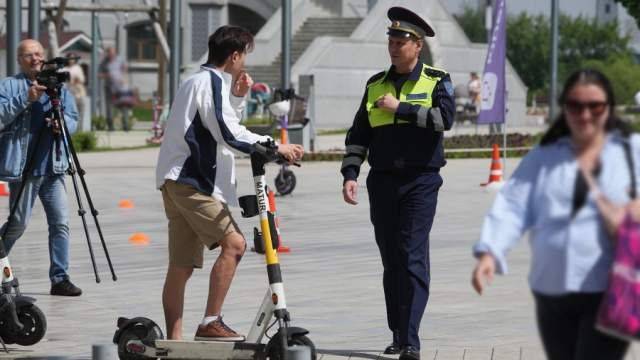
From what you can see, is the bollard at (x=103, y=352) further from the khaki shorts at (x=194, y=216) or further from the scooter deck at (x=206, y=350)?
the khaki shorts at (x=194, y=216)

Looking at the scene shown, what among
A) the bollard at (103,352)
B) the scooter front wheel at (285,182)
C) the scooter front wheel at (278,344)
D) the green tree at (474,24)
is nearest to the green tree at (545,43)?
the green tree at (474,24)

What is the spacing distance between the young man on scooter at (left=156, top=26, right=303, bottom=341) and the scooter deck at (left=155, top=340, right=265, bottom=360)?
16.6 inches

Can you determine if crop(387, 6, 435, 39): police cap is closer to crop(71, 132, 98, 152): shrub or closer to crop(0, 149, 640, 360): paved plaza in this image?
crop(0, 149, 640, 360): paved plaza

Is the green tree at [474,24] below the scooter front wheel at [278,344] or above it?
above

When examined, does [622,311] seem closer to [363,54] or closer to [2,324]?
[2,324]

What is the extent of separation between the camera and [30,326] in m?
9.03

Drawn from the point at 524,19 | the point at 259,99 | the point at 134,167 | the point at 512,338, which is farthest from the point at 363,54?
the point at 512,338

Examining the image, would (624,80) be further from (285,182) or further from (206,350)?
(206,350)

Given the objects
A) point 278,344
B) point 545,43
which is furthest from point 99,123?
point 545,43

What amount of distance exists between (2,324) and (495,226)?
4165mm

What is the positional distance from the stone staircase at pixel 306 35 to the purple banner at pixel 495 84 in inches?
900

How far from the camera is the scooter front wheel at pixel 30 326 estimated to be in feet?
29.5

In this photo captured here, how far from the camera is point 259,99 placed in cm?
4453

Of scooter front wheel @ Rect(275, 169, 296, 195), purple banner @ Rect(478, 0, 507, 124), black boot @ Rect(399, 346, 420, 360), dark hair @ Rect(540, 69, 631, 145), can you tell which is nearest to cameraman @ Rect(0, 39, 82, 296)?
black boot @ Rect(399, 346, 420, 360)
